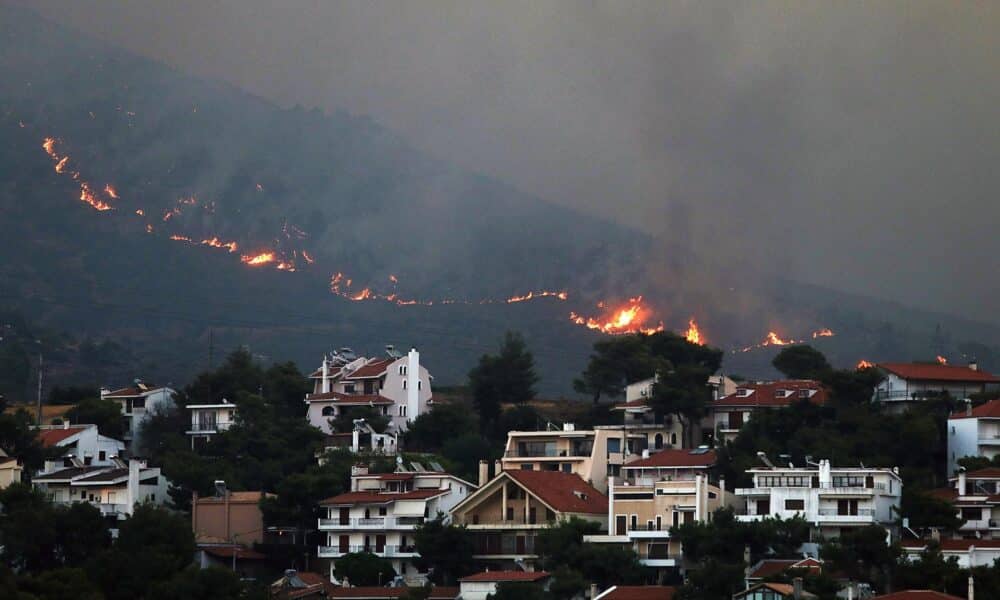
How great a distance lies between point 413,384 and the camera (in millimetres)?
98625

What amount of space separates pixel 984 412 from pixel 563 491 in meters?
17.8

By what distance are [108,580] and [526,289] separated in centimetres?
12307

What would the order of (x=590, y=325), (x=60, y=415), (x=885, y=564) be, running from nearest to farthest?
1. (x=885, y=564)
2. (x=60, y=415)
3. (x=590, y=325)

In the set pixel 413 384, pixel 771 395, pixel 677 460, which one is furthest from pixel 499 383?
pixel 677 460

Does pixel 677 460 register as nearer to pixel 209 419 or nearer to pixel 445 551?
pixel 445 551

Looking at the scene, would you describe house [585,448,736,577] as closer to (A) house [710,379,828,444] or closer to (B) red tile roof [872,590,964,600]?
(A) house [710,379,828,444]

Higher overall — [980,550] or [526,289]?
[526,289]

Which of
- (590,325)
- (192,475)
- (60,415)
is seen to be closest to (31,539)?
(192,475)

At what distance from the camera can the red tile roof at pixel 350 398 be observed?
9512 centimetres

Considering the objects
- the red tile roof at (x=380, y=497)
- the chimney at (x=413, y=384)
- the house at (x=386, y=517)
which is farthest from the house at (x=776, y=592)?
the chimney at (x=413, y=384)

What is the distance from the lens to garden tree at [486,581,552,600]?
217 feet

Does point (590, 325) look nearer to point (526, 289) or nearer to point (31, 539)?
point (526, 289)

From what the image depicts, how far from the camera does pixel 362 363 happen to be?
335 ft

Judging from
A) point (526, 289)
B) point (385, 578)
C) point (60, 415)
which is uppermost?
point (526, 289)
